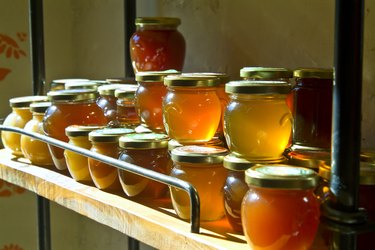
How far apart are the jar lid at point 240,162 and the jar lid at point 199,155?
3 cm

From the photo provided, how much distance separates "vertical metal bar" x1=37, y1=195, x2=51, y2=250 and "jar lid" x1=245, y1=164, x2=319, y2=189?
0.77m

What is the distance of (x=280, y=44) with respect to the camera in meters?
1.06

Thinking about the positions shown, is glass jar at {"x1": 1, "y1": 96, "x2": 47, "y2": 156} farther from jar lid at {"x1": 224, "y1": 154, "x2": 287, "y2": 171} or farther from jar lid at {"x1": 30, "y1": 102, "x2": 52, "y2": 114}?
jar lid at {"x1": 224, "y1": 154, "x2": 287, "y2": 171}

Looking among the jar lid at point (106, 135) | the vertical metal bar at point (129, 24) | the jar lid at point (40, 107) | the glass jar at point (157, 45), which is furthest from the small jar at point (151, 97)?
the vertical metal bar at point (129, 24)

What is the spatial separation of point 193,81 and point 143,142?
125mm

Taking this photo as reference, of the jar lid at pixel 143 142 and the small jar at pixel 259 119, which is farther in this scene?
the jar lid at pixel 143 142

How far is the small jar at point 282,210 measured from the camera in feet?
2.12

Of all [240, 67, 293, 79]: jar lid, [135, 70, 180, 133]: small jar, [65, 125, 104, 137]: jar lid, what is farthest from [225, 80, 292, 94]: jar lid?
[65, 125, 104, 137]: jar lid

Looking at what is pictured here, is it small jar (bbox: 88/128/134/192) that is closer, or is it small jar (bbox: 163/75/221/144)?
small jar (bbox: 163/75/221/144)

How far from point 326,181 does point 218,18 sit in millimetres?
568

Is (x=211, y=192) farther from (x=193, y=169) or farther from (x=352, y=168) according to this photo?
(x=352, y=168)

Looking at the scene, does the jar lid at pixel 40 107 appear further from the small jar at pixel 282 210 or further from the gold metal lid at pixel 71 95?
the small jar at pixel 282 210

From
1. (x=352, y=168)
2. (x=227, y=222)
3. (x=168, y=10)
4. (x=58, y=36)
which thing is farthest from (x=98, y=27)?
(x=352, y=168)

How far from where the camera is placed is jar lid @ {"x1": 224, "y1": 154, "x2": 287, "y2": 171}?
0.74m
